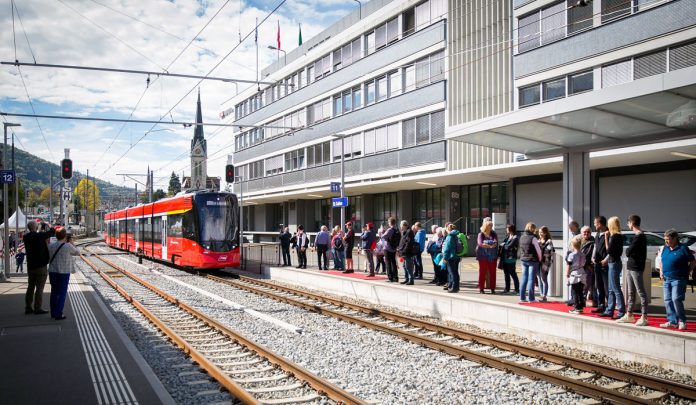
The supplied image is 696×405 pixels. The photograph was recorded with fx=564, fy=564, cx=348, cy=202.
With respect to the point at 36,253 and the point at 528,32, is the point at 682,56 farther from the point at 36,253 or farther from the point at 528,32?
the point at 36,253

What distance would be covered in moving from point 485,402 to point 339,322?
5910 millimetres

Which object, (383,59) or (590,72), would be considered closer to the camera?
(590,72)

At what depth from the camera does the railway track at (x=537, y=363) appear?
687 centimetres

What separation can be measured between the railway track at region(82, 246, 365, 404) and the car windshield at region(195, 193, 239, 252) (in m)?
Result: 8.38

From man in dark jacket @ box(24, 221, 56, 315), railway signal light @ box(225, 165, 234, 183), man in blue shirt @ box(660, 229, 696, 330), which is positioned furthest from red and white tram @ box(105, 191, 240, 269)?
man in blue shirt @ box(660, 229, 696, 330)

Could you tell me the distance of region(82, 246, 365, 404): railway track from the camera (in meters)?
6.83

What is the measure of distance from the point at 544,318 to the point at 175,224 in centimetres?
1788

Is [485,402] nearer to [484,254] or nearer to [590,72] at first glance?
[484,254]

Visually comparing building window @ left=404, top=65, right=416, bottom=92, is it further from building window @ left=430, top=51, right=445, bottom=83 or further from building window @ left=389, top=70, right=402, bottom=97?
building window @ left=430, top=51, right=445, bottom=83

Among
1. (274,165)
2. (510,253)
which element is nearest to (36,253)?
(510,253)

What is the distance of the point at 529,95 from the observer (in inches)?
933

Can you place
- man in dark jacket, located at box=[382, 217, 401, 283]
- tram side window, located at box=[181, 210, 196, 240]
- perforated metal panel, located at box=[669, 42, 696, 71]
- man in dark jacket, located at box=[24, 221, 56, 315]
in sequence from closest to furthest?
man in dark jacket, located at box=[24, 221, 56, 315]
man in dark jacket, located at box=[382, 217, 401, 283]
perforated metal panel, located at box=[669, 42, 696, 71]
tram side window, located at box=[181, 210, 196, 240]

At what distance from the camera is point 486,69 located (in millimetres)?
25172

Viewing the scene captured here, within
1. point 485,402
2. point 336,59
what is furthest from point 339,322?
point 336,59
